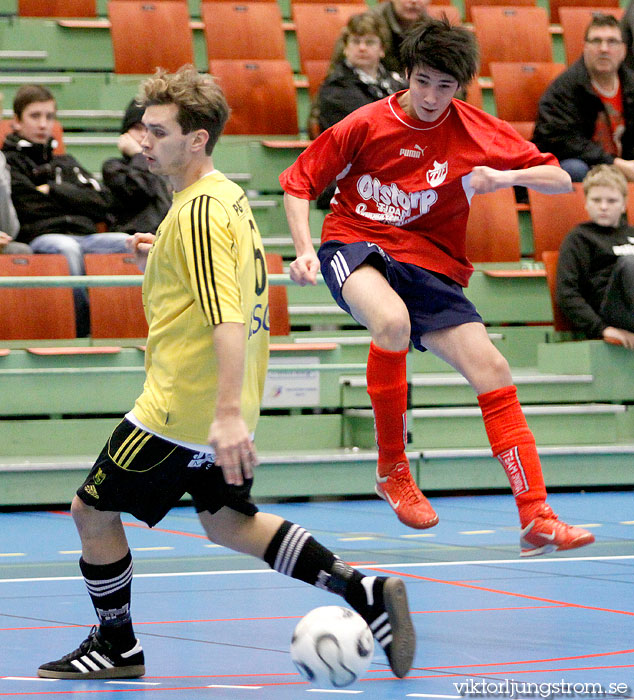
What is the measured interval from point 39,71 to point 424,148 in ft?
20.4

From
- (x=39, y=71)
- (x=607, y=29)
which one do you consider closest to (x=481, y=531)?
(x=607, y=29)

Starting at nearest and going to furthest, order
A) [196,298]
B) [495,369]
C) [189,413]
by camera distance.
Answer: [196,298] → [189,413] → [495,369]

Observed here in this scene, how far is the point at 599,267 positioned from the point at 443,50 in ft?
12.9

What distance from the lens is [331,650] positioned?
3.15 m

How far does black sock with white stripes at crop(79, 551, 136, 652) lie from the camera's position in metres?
3.53

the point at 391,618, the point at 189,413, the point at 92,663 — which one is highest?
the point at 189,413

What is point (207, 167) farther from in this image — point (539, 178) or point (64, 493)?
point (64, 493)

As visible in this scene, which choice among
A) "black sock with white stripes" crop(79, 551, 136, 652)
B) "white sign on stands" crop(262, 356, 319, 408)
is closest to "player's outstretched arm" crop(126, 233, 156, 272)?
"black sock with white stripes" crop(79, 551, 136, 652)

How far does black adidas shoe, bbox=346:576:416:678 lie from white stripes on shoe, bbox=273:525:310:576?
0.64 feet

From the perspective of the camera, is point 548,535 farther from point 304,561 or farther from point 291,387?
point 291,387

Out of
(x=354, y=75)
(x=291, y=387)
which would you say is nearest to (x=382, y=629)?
(x=291, y=387)

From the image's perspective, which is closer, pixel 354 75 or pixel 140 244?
pixel 140 244

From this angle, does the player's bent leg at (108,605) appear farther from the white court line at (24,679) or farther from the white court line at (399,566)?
the white court line at (399,566)

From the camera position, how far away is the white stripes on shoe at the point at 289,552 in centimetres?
346
